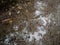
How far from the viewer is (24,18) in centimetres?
253

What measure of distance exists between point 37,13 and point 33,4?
0.28 m

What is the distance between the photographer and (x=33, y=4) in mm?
2807

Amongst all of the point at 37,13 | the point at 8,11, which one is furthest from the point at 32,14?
the point at 8,11

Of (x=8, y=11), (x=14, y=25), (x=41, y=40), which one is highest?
(x=8, y=11)

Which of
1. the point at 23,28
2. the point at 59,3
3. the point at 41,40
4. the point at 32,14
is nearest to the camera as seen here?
the point at 41,40

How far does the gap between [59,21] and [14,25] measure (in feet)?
2.63

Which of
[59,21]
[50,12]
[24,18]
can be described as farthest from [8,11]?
[59,21]

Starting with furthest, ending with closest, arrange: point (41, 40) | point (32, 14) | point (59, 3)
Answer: point (59, 3), point (32, 14), point (41, 40)

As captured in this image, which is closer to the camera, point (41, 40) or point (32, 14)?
point (41, 40)

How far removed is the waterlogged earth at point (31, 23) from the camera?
2.20m

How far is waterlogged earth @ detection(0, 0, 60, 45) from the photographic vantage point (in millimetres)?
2203

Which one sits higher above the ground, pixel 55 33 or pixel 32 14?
pixel 32 14

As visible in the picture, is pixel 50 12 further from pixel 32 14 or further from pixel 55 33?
pixel 55 33

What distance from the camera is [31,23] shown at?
8.02 ft
